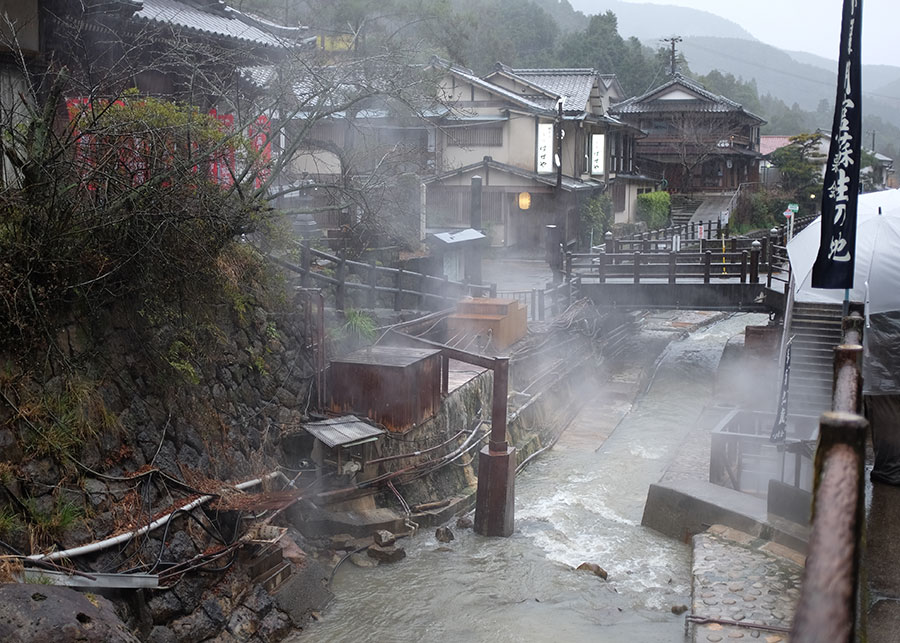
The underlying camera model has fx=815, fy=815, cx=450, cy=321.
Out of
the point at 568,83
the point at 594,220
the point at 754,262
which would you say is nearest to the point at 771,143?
A: the point at 568,83

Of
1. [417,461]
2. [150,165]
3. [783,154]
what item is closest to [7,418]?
[150,165]

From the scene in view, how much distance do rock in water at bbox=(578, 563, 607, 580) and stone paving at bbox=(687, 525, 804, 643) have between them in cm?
230

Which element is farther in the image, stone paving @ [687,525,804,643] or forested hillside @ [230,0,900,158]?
forested hillside @ [230,0,900,158]

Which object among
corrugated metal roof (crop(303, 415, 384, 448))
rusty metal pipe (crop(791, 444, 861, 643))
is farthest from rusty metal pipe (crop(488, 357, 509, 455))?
rusty metal pipe (crop(791, 444, 861, 643))

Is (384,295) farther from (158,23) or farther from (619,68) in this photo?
(619,68)

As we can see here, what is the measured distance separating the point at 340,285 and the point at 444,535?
6.05 meters

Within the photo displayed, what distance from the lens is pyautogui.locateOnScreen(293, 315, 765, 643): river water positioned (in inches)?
448

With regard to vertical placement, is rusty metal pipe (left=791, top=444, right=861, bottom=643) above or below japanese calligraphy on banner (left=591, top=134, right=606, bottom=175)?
below

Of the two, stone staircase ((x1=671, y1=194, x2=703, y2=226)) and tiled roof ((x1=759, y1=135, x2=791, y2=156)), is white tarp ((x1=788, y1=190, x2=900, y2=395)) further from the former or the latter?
tiled roof ((x1=759, y1=135, x2=791, y2=156))

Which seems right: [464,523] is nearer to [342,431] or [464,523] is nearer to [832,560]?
[342,431]

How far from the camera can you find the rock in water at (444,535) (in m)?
14.4

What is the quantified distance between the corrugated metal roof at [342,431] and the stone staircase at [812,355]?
25.8 feet

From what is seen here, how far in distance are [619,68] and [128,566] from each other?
2714 inches

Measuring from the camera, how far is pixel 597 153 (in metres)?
44.0
